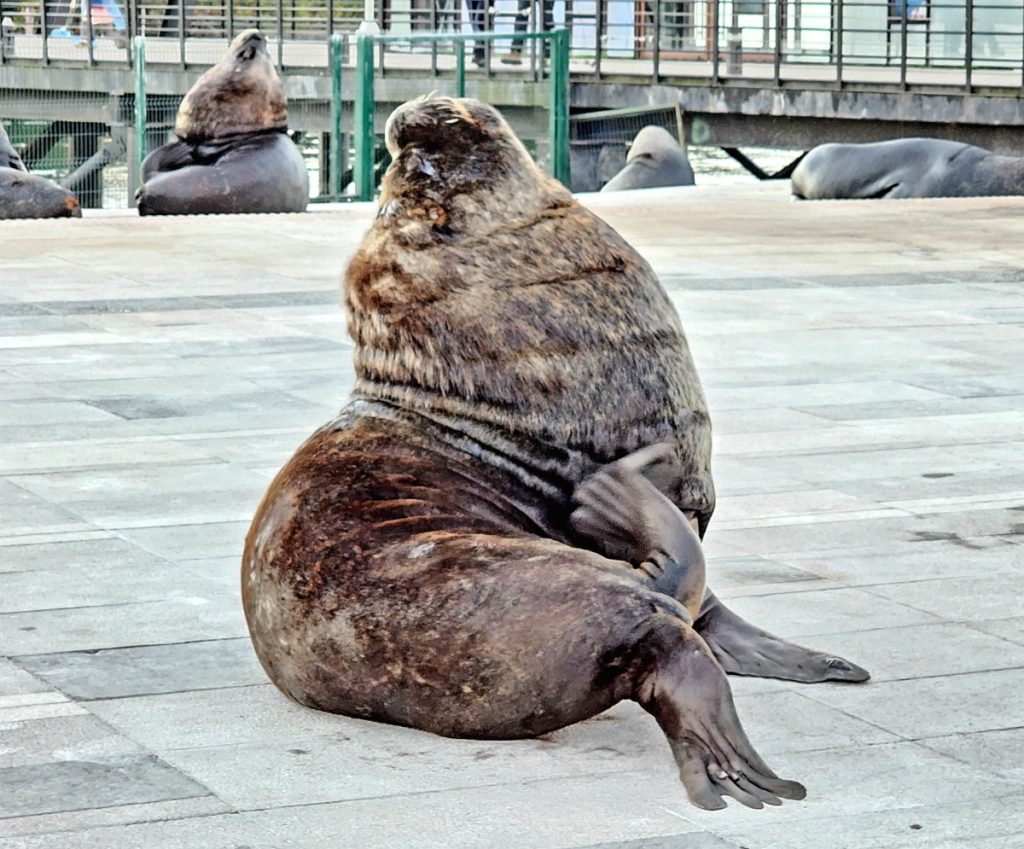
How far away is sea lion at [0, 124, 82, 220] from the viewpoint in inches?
703

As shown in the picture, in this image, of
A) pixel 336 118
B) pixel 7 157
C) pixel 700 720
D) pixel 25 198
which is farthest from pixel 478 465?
pixel 336 118

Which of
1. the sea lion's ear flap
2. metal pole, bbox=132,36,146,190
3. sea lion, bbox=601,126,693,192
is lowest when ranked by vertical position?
sea lion, bbox=601,126,693,192

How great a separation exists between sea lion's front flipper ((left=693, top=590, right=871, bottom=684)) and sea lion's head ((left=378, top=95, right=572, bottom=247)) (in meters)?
1.04

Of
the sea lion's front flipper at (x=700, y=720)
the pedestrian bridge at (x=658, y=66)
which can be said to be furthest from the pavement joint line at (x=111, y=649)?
the pedestrian bridge at (x=658, y=66)

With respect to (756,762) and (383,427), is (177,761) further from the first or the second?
(756,762)

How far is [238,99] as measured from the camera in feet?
60.5

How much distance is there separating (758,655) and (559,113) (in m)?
17.2

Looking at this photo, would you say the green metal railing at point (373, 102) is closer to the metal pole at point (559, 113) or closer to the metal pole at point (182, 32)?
the metal pole at point (559, 113)

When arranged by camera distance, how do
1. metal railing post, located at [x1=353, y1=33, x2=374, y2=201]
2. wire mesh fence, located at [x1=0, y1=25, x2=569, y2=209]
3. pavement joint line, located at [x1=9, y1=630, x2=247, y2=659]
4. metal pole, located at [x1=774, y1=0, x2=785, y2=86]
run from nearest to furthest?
1. pavement joint line, located at [x1=9, y1=630, x2=247, y2=659]
2. metal railing post, located at [x1=353, y1=33, x2=374, y2=201]
3. wire mesh fence, located at [x1=0, y1=25, x2=569, y2=209]
4. metal pole, located at [x1=774, y1=0, x2=785, y2=86]

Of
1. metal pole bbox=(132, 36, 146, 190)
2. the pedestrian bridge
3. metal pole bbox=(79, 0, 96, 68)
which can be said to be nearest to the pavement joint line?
metal pole bbox=(132, 36, 146, 190)

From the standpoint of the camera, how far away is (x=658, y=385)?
4.73 m

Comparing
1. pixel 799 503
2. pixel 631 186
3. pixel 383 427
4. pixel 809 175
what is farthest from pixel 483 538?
pixel 631 186

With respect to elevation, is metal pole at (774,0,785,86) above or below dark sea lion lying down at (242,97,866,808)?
above

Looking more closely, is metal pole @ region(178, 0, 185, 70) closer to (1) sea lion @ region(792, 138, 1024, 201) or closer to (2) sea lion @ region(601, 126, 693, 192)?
(2) sea lion @ region(601, 126, 693, 192)
